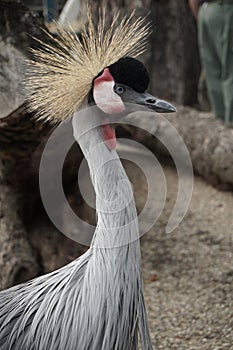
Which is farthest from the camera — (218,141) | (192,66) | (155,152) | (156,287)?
(192,66)

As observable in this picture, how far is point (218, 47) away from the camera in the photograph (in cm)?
332

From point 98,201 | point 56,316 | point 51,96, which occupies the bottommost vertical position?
point 56,316

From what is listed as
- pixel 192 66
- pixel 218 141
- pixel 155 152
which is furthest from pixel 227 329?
pixel 192 66

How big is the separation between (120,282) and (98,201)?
0.19m

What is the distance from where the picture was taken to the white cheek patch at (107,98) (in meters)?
1.35

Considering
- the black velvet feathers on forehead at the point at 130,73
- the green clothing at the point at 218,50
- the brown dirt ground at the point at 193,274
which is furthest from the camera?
the green clothing at the point at 218,50

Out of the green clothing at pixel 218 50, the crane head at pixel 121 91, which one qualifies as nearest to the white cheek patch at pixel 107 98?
the crane head at pixel 121 91

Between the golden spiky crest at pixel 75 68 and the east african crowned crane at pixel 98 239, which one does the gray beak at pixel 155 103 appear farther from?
the golden spiky crest at pixel 75 68

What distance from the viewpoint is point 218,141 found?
3062mm

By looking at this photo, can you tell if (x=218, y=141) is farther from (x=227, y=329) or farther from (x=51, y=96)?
(x=51, y=96)

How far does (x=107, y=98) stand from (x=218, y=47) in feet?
6.94

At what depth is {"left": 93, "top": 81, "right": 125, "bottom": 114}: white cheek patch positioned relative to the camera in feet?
4.42

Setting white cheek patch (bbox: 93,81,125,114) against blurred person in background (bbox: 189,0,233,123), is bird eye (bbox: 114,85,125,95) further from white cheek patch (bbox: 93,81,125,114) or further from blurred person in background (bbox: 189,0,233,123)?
blurred person in background (bbox: 189,0,233,123)

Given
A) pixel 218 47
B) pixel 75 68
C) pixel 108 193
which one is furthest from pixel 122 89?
pixel 218 47
